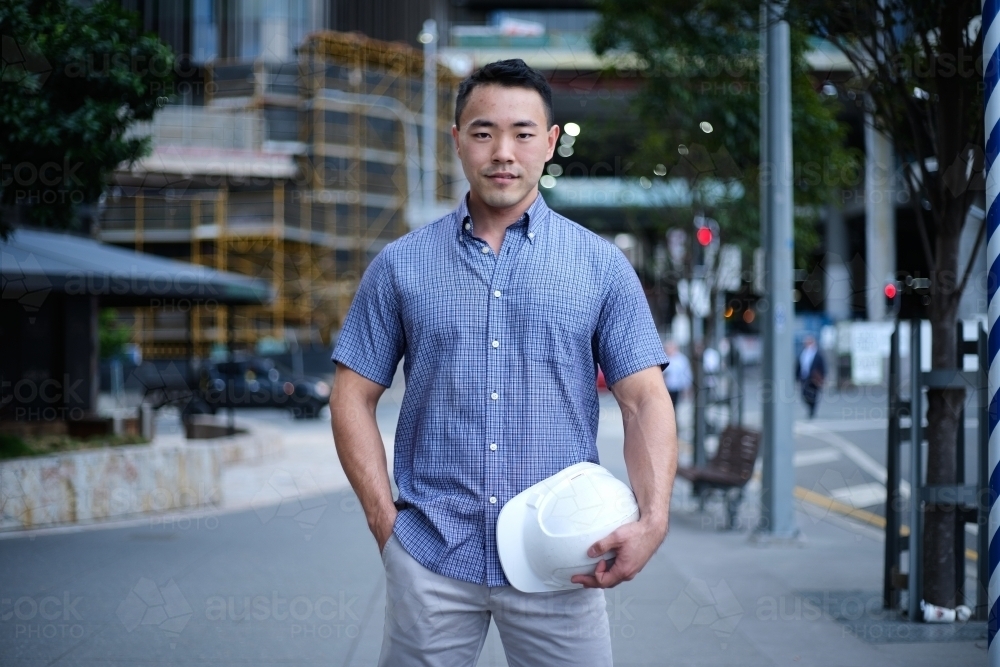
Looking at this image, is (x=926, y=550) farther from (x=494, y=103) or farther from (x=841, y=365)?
(x=841, y=365)

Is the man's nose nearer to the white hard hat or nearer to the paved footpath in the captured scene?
the white hard hat

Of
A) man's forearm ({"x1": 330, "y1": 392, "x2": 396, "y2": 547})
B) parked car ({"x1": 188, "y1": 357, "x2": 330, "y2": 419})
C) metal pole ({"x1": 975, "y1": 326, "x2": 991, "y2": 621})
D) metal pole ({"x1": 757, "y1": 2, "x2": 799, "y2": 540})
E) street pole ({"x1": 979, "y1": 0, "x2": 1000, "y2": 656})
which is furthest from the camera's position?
parked car ({"x1": 188, "y1": 357, "x2": 330, "y2": 419})

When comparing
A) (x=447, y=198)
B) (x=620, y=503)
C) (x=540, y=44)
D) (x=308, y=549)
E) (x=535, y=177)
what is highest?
(x=540, y=44)

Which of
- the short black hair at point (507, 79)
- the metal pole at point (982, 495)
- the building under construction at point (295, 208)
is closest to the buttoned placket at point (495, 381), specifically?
the short black hair at point (507, 79)

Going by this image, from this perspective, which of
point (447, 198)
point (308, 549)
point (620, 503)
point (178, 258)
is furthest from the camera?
point (447, 198)

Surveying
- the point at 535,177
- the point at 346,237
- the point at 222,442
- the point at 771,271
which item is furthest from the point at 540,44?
the point at 535,177

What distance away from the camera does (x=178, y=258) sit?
3853cm

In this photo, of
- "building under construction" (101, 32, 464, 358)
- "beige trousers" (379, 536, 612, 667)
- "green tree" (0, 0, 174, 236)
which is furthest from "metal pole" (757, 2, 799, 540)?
"building under construction" (101, 32, 464, 358)

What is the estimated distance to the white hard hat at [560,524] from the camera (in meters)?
2.36

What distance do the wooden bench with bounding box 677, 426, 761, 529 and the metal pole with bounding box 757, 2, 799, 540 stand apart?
508mm

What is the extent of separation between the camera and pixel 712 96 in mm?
12883

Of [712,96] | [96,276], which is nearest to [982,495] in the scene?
[712,96]

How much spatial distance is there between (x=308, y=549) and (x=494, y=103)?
647 centimetres

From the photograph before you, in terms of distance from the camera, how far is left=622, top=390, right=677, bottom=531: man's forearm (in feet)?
7.93
